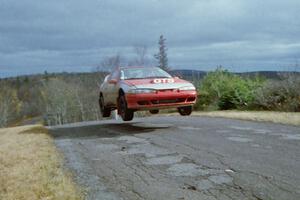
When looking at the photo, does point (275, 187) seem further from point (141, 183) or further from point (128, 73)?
point (128, 73)

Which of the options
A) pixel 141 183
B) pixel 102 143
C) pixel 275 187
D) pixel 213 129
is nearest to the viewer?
pixel 275 187

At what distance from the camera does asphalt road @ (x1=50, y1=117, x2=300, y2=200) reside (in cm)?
604

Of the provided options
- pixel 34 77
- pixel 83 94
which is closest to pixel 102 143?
pixel 83 94

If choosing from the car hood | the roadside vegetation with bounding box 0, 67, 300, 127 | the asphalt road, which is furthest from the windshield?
the roadside vegetation with bounding box 0, 67, 300, 127

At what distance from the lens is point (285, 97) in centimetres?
1897

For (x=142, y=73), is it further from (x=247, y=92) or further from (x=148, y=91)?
(x=247, y=92)

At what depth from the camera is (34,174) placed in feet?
24.8

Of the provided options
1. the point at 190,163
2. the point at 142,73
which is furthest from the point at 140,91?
the point at 190,163

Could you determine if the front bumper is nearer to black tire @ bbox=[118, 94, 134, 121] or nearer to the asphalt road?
black tire @ bbox=[118, 94, 134, 121]

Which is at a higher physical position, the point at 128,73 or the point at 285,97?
the point at 128,73

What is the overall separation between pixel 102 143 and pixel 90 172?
3.04m

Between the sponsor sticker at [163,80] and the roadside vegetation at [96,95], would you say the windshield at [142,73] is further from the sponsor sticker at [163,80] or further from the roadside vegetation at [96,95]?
the roadside vegetation at [96,95]

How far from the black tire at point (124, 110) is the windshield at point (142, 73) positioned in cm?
64

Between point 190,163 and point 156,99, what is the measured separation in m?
4.69
